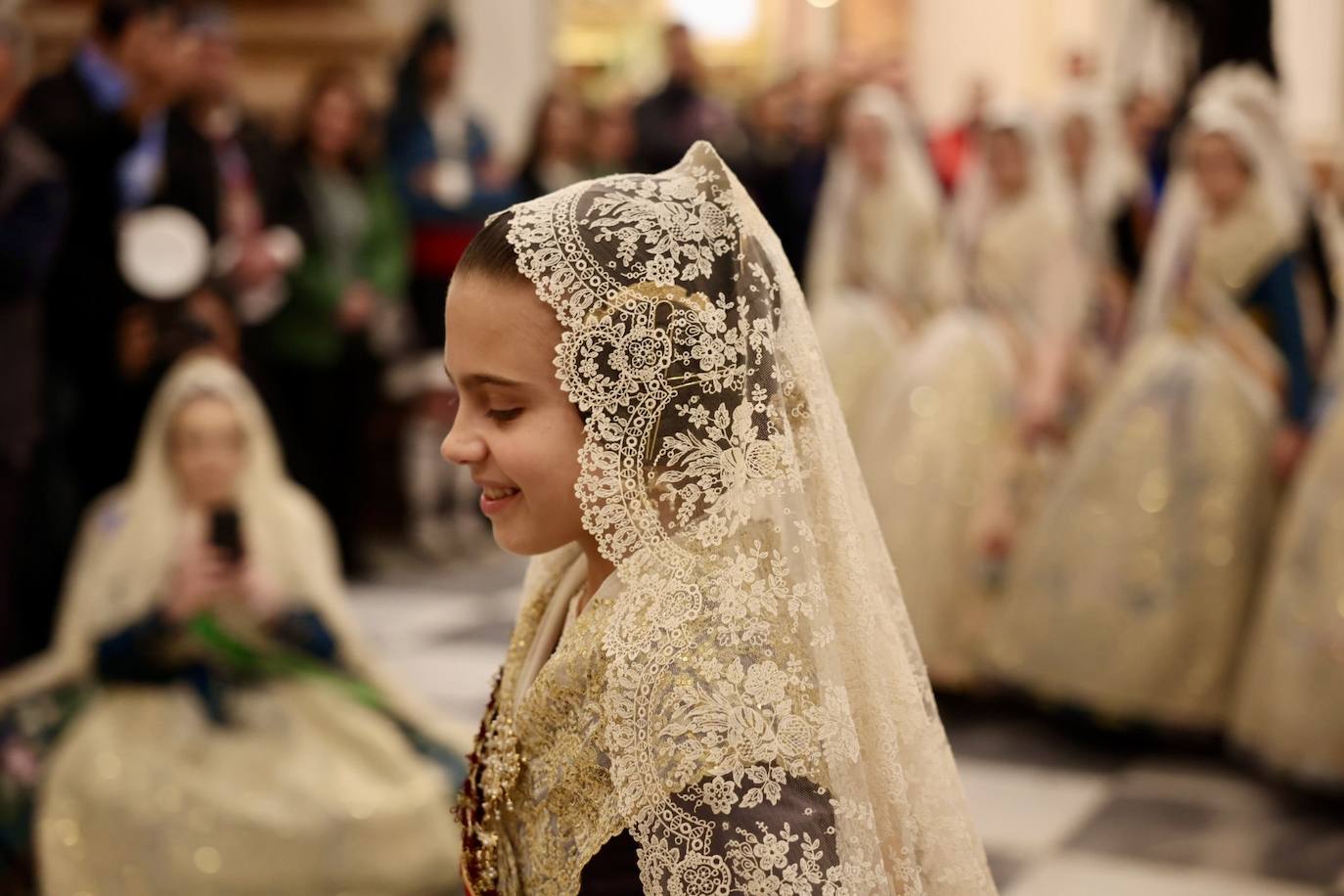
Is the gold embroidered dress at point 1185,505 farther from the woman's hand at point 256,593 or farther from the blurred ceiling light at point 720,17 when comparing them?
the blurred ceiling light at point 720,17

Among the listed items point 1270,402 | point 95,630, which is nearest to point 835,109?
point 1270,402

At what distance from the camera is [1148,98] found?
18.4 ft

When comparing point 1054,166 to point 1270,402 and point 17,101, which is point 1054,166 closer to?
point 1270,402

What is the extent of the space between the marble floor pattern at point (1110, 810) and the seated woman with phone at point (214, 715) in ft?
2.80

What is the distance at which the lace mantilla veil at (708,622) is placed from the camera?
1.07 metres

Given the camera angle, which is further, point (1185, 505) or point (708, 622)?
point (1185, 505)

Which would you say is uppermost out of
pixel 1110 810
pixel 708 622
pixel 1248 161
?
pixel 1248 161

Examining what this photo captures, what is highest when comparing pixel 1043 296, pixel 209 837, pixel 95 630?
pixel 1043 296

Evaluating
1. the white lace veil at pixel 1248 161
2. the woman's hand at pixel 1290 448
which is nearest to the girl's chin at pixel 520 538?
the woman's hand at pixel 1290 448

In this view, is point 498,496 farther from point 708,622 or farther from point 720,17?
point 720,17

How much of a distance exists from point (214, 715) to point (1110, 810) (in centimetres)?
181

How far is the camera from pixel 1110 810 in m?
3.33

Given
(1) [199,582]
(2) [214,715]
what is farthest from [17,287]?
(2) [214,715]

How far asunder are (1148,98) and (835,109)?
4.11 ft
